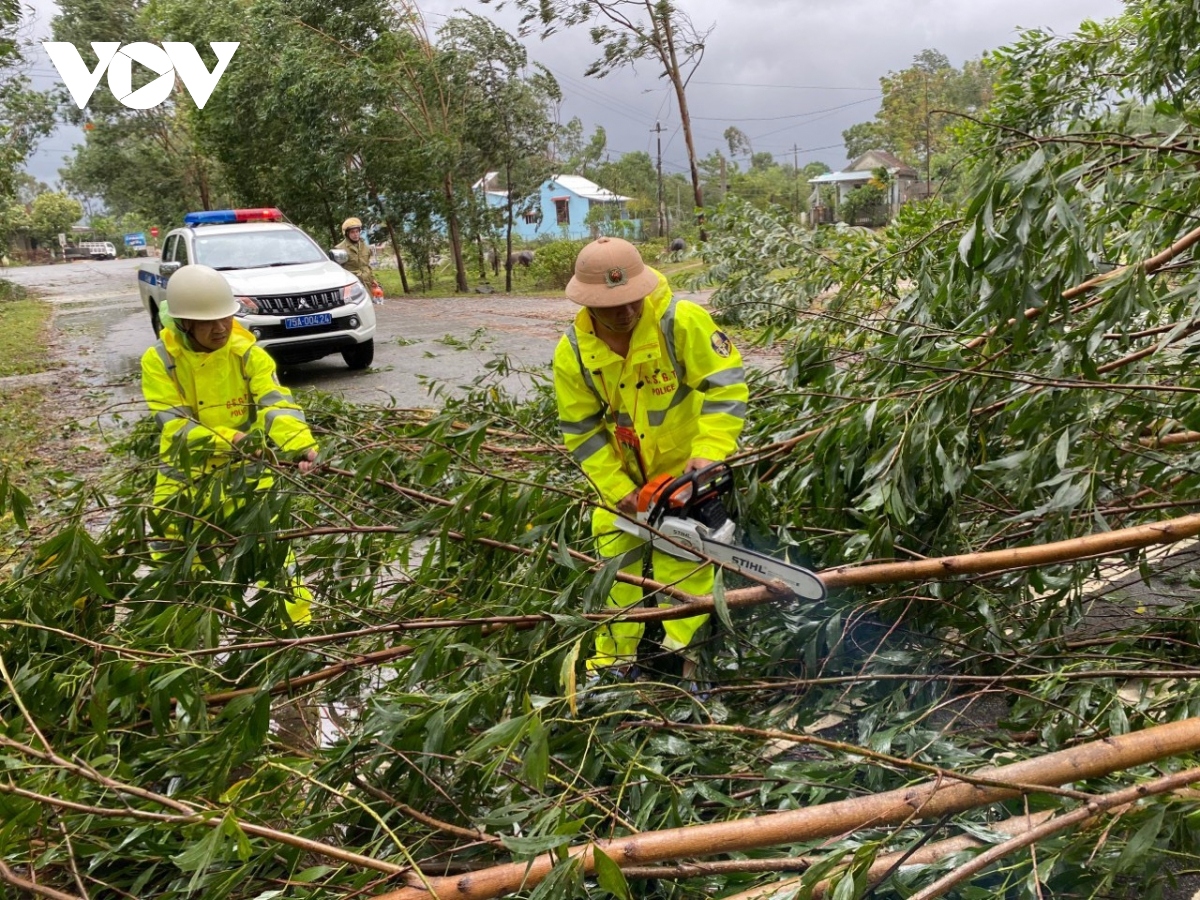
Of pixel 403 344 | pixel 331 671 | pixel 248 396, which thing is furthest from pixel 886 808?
pixel 403 344

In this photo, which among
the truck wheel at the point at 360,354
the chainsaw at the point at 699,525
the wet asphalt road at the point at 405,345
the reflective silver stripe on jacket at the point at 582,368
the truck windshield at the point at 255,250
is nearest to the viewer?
the chainsaw at the point at 699,525

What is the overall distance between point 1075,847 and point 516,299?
17445 millimetres

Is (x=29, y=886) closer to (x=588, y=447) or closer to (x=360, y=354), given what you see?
(x=588, y=447)

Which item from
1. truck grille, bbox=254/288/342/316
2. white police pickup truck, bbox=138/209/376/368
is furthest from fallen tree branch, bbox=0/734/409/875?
truck grille, bbox=254/288/342/316

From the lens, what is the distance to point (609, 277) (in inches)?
111

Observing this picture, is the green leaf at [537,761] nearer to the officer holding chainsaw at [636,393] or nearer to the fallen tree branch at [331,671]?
the fallen tree branch at [331,671]

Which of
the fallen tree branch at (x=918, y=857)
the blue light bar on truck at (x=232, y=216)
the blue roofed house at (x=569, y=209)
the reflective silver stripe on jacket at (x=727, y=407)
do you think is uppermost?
the blue roofed house at (x=569, y=209)

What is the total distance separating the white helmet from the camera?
11.5 ft

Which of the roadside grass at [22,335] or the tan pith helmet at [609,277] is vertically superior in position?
the roadside grass at [22,335]

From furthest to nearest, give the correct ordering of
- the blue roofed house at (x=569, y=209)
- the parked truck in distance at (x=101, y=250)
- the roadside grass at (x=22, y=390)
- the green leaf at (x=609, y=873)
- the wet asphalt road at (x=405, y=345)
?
the parked truck in distance at (x=101, y=250) → the blue roofed house at (x=569, y=209) → the wet asphalt road at (x=405, y=345) → the roadside grass at (x=22, y=390) → the green leaf at (x=609, y=873)

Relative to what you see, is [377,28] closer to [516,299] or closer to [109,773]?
[516,299]

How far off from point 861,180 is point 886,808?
183 feet

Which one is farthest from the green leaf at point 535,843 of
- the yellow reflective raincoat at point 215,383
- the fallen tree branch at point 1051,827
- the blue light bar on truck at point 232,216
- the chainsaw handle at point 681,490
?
the blue light bar on truck at point 232,216

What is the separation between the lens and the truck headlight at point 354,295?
9.75m
